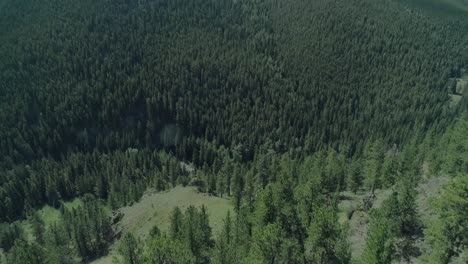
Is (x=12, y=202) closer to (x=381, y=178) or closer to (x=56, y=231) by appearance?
(x=56, y=231)

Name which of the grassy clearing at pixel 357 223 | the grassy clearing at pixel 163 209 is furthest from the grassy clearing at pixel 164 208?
the grassy clearing at pixel 357 223

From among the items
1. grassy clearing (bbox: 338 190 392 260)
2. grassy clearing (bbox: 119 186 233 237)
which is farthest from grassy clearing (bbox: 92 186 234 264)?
grassy clearing (bbox: 338 190 392 260)

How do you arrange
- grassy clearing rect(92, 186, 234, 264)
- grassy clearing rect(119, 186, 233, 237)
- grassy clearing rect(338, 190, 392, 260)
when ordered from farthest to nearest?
1. grassy clearing rect(119, 186, 233, 237)
2. grassy clearing rect(92, 186, 234, 264)
3. grassy clearing rect(338, 190, 392, 260)

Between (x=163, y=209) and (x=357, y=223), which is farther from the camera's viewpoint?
(x=163, y=209)

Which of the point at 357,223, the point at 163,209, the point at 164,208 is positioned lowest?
the point at 164,208

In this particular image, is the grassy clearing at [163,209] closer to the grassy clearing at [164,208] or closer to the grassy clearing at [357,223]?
the grassy clearing at [164,208]

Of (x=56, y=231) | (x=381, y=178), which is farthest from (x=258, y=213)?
(x=56, y=231)

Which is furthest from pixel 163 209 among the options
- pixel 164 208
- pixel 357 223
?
pixel 357 223

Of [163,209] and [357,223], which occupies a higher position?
[357,223]

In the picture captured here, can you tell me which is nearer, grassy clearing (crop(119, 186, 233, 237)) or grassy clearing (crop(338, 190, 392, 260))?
grassy clearing (crop(338, 190, 392, 260))

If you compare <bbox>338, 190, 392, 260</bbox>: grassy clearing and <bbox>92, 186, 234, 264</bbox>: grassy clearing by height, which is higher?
<bbox>338, 190, 392, 260</bbox>: grassy clearing

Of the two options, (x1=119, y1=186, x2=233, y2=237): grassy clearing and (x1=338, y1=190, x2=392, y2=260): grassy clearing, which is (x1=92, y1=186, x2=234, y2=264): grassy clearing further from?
(x1=338, y1=190, x2=392, y2=260): grassy clearing

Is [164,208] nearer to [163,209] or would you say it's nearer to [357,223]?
[163,209]
